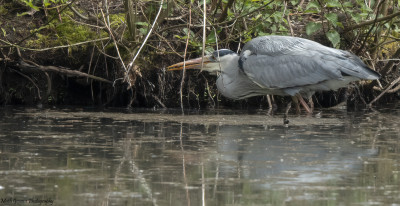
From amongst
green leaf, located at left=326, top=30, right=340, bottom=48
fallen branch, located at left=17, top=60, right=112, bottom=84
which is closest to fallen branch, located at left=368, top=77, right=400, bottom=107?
green leaf, located at left=326, top=30, right=340, bottom=48

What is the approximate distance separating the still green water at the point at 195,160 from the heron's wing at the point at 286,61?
0.54m

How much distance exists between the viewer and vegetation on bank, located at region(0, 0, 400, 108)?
8602 millimetres

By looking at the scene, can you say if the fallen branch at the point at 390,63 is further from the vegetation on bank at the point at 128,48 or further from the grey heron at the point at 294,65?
the grey heron at the point at 294,65

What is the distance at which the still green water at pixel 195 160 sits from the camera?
3.80m

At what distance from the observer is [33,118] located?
748 centimetres

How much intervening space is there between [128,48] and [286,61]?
192cm

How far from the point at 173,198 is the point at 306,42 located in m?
4.79

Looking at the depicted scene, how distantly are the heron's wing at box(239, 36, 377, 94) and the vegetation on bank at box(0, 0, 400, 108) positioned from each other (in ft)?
1.28

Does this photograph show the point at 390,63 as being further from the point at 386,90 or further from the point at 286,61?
the point at 286,61

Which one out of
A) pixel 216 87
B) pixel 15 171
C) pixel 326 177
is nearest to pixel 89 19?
pixel 216 87

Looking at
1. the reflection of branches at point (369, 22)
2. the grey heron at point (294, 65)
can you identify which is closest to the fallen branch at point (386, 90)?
the reflection of branches at point (369, 22)

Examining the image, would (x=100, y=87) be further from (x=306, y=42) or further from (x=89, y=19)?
(x=306, y=42)

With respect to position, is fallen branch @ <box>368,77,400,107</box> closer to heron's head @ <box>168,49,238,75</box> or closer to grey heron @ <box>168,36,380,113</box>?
grey heron @ <box>168,36,380,113</box>

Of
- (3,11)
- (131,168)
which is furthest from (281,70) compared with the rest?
(131,168)
